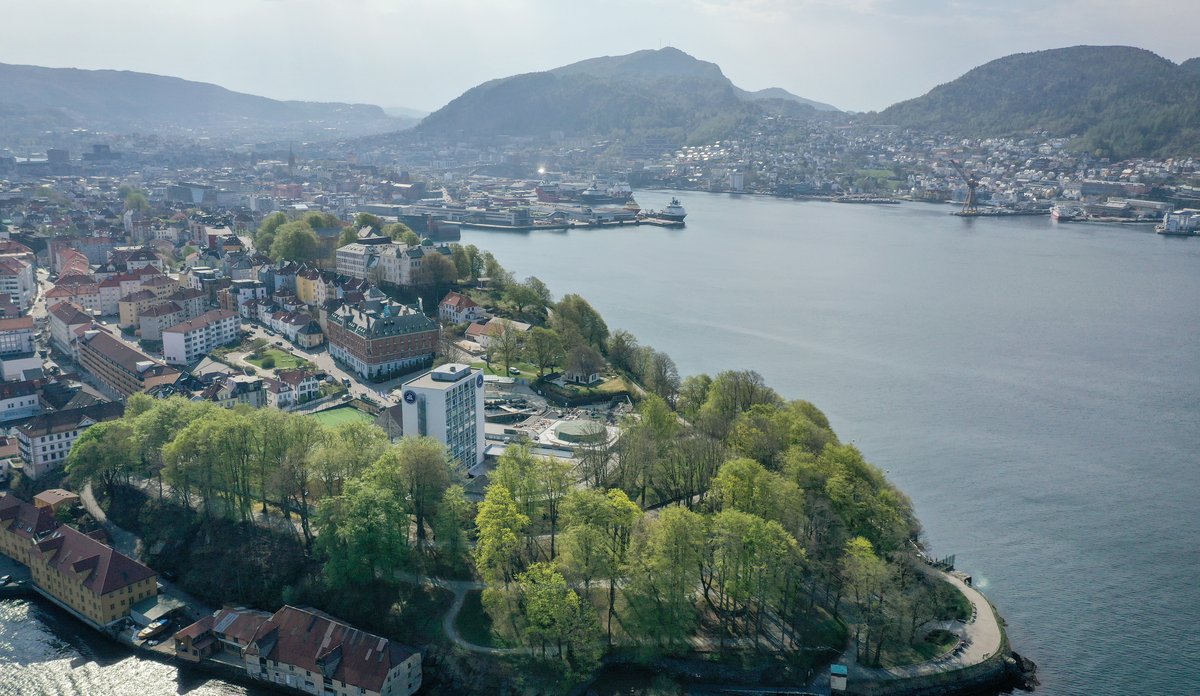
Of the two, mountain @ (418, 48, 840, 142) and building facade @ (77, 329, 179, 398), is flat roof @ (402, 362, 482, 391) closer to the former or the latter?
building facade @ (77, 329, 179, 398)

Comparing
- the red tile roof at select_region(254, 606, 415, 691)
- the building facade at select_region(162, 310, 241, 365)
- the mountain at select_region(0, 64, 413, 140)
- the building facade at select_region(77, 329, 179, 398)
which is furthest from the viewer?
the mountain at select_region(0, 64, 413, 140)

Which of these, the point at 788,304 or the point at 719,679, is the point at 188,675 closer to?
the point at 719,679

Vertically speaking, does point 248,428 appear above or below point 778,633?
above

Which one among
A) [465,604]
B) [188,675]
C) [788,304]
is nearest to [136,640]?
[188,675]

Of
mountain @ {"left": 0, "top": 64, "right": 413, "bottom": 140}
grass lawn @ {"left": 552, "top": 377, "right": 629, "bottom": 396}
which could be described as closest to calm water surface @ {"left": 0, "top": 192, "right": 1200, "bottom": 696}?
grass lawn @ {"left": 552, "top": 377, "right": 629, "bottom": 396}

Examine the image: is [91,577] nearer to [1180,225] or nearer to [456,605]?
[456,605]

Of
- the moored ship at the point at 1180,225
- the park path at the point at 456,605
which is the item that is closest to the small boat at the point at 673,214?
the moored ship at the point at 1180,225

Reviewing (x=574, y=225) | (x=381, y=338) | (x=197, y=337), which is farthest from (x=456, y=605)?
(x=574, y=225)
